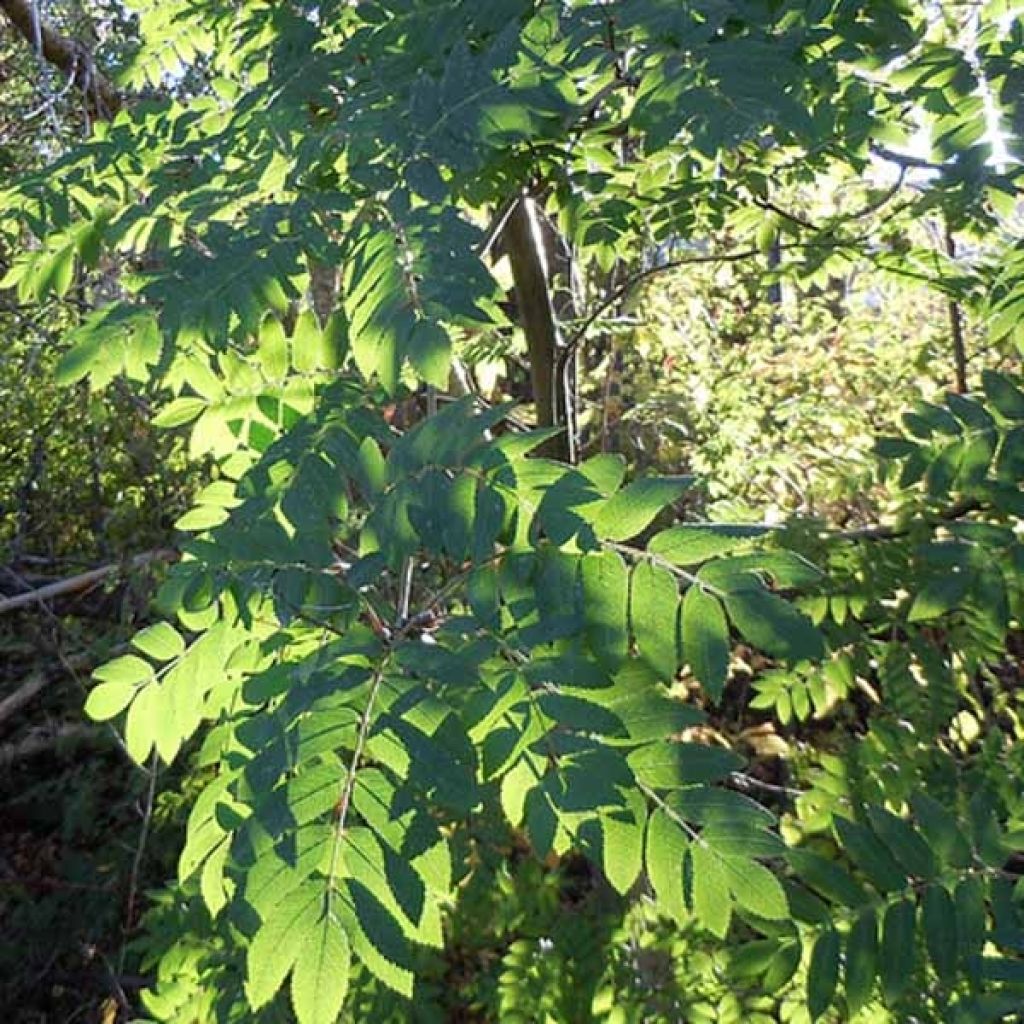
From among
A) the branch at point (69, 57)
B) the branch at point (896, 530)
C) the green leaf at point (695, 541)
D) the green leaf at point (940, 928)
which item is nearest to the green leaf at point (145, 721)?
the green leaf at point (695, 541)

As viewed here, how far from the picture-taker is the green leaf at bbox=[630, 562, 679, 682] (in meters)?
0.99

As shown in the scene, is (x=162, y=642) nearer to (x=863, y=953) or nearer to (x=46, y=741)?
(x=863, y=953)

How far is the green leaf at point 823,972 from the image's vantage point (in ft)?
3.92

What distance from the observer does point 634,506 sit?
1009mm

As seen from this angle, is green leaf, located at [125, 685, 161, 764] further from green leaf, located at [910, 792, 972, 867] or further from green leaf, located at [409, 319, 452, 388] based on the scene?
green leaf, located at [910, 792, 972, 867]

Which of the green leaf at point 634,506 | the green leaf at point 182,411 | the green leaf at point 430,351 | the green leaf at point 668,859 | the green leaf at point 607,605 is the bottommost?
the green leaf at point 668,859

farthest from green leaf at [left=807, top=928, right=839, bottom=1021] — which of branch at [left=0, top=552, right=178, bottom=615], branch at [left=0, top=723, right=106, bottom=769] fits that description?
branch at [left=0, top=723, right=106, bottom=769]

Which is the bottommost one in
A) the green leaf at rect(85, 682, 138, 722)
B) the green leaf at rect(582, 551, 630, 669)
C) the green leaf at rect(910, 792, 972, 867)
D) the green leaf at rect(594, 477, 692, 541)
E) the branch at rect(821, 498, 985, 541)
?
the branch at rect(821, 498, 985, 541)

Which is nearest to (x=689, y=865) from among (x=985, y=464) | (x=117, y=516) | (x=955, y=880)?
(x=955, y=880)

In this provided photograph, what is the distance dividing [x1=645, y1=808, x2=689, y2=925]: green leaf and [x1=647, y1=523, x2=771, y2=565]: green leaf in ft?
0.82

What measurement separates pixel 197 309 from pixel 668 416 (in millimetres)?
3031

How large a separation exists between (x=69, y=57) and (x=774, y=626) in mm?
4733

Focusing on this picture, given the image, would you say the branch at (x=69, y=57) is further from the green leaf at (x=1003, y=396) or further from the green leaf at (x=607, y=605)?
the green leaf at (x=607, y=605)

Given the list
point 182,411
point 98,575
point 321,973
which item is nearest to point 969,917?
point 321,973
